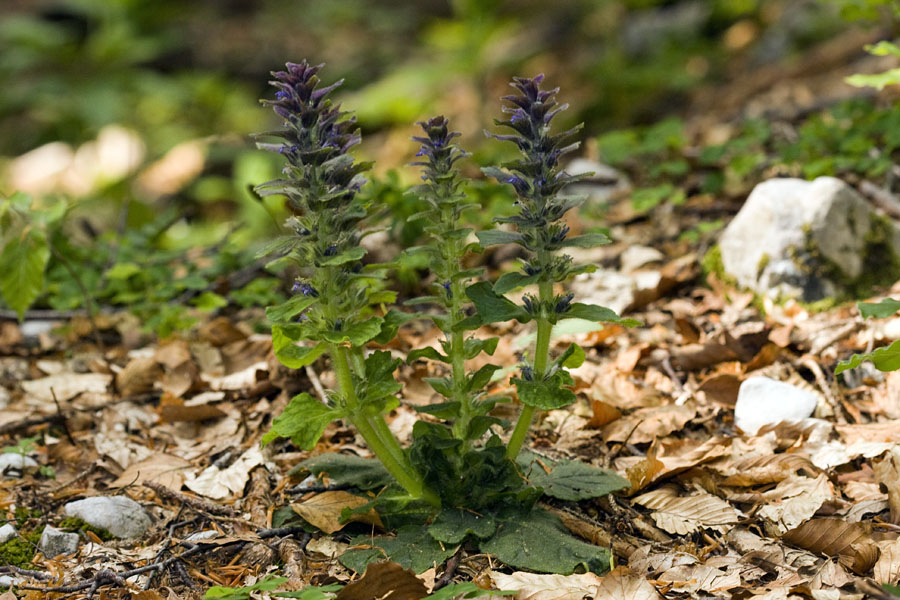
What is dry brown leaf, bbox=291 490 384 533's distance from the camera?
8.01ft

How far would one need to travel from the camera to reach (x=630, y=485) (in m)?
2.53

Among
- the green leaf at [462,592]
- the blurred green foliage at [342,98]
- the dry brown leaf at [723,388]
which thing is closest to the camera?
the green leaf at [462,592]

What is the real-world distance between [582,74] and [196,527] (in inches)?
326

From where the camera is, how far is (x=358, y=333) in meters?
2.16

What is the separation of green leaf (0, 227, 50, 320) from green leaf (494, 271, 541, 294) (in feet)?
7.57

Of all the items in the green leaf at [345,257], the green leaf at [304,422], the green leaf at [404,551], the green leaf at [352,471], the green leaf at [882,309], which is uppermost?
the green leaf at [345,257]

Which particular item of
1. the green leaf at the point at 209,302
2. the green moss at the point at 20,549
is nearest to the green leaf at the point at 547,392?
the green moss at the point at 20,549

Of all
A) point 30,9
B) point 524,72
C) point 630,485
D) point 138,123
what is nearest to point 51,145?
point 138,123

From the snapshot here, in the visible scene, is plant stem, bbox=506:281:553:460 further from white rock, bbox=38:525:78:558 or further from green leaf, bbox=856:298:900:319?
white rock, bbox=38:525:78:558

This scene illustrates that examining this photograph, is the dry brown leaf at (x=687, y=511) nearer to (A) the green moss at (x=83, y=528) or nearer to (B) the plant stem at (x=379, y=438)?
(B) the plant stem at (x=379, y=438)

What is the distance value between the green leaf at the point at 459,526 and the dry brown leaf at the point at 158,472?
99cm

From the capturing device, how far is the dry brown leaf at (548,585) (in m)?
2.11

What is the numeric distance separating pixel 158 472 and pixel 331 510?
751 millimetres

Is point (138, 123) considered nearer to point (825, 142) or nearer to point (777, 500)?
point (825, 142)
